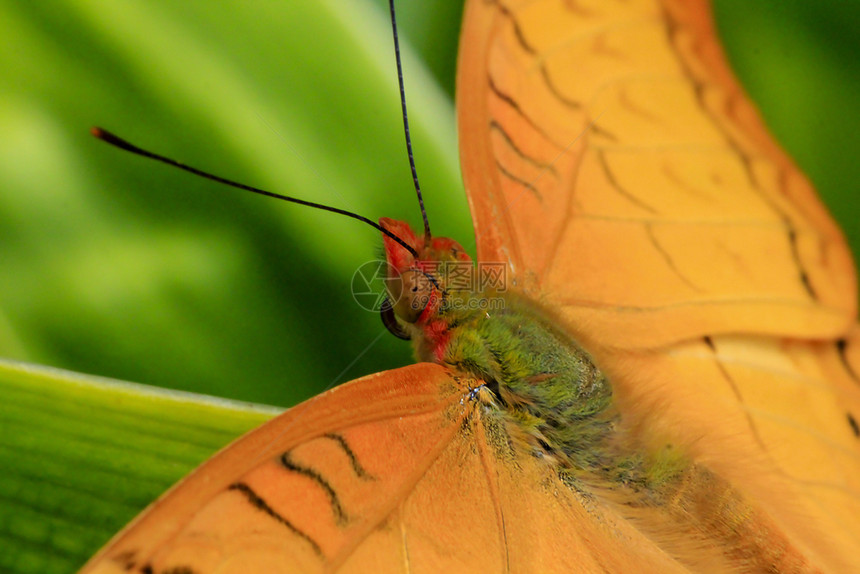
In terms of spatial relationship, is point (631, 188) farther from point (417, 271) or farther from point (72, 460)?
point (72, 460)

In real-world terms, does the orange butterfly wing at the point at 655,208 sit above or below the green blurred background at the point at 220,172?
above

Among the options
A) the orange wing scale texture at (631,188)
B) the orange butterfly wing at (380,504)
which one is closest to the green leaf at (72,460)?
the orange butterfly wing at (380,504)

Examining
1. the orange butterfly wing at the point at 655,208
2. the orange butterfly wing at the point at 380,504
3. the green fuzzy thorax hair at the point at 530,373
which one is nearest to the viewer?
the orange butterfly wing at the point at 380,504

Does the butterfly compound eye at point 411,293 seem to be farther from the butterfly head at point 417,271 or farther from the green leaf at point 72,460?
the green leaf at point 72,460

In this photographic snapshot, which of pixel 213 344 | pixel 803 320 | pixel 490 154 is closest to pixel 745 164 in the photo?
pixel 803 320

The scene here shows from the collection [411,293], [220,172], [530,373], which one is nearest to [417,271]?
[411,293]

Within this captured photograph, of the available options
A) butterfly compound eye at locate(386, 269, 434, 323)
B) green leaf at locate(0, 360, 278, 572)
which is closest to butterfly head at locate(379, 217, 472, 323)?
butterfly compound eye at locate(386, 269, 434, 323)

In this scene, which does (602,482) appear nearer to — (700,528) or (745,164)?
(700,528)
